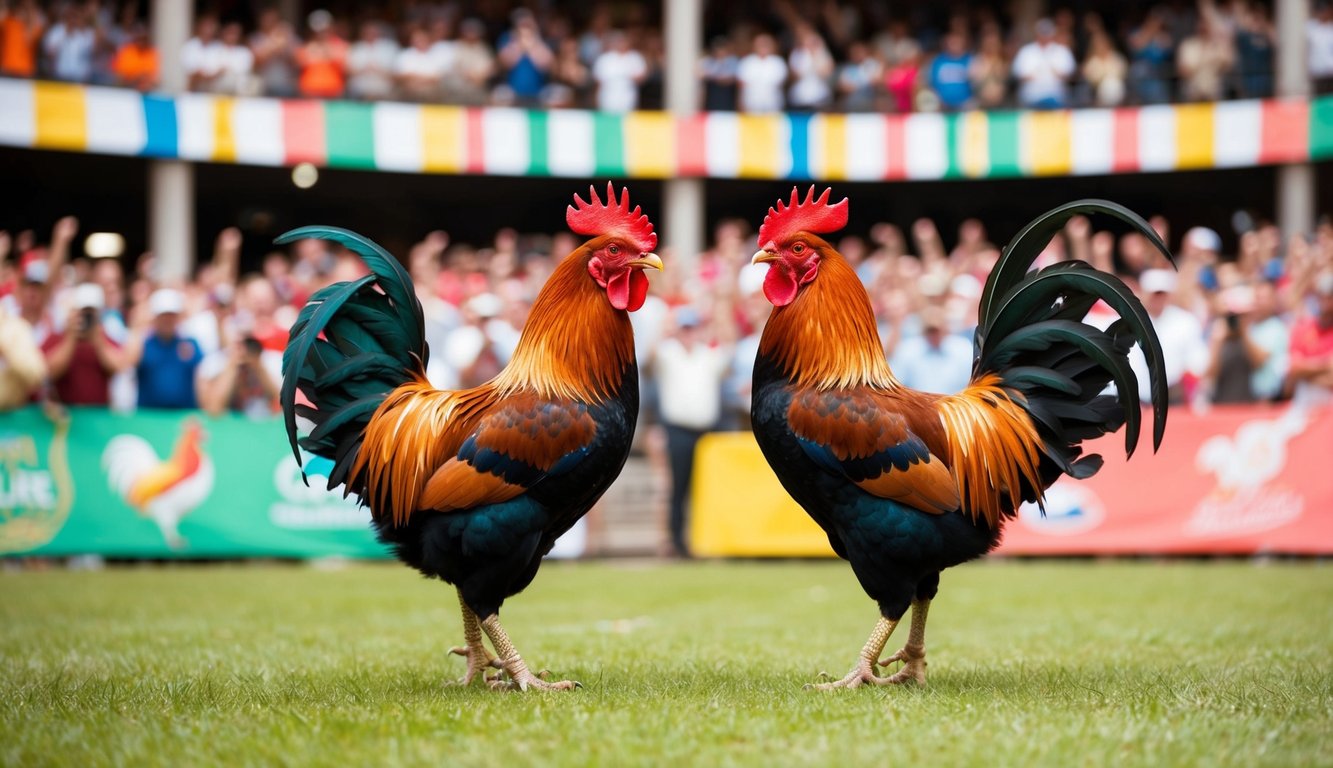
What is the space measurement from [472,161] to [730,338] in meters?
10.5

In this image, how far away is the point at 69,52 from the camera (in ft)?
71.7

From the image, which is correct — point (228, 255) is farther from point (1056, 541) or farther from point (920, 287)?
point (1056, 541)

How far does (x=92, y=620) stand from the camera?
9.18m

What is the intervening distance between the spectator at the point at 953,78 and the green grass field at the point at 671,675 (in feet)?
48.1

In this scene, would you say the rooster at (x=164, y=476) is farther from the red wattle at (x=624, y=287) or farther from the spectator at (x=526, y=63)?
the spectator at (x=526, y=63)

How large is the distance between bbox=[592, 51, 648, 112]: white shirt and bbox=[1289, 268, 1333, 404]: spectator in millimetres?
13874

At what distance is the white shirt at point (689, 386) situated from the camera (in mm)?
14977

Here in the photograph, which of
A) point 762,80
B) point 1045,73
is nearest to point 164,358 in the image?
point 762,80

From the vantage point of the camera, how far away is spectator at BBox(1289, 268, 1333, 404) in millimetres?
13914

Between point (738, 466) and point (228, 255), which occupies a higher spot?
point (228, 255)

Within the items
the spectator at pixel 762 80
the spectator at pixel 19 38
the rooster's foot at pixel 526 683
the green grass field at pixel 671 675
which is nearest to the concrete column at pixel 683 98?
the spectator at pixel 762 80

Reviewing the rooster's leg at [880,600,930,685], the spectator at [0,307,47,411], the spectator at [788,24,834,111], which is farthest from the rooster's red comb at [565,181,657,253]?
the spectator at [788,24,834,111]

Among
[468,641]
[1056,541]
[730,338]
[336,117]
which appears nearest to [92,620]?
[468,641]

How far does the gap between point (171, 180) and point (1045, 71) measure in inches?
607
